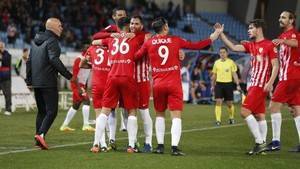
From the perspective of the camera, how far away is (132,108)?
1387cm

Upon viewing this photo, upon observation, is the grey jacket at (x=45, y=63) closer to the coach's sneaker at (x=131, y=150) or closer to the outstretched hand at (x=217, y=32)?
the coach's sneaker at (x=131, y=150)

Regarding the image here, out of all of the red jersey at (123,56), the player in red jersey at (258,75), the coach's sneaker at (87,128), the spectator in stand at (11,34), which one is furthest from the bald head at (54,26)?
the spectator in stand at (11,34)

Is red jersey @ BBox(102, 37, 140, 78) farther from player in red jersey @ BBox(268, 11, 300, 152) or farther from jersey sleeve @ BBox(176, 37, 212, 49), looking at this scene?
player in red jersey @ BBox(268, 11, 300, 152)

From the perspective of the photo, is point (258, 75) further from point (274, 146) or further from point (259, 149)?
point (274, 146)

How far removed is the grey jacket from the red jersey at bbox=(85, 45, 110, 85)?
0.56 metres

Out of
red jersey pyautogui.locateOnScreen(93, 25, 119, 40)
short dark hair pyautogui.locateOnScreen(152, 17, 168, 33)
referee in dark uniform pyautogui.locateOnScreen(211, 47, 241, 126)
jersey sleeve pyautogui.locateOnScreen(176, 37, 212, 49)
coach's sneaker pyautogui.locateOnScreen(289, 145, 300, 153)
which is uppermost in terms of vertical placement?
short dark hair pyautogui.locateOnScreen(152, 17, 168, 33)

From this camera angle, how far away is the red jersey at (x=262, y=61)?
13.9 metres

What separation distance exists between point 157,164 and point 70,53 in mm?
27067

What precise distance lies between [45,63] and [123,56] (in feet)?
5.87

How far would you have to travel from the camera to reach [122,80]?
13.6 meters

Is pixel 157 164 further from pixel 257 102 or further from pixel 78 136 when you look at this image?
pixel 78 136

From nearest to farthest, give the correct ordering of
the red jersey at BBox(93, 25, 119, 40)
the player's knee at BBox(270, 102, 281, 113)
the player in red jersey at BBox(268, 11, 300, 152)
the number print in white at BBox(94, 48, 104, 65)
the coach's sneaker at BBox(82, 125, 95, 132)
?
the red jersey at BBox(93, 25, 119, 40)
the player in red jersey at BBox(268, 11, 300, 152)
the number print in white at BBox(94, 48, 104, 65)
the player's knee at BBox(270, 102, 281, 113)
the coach's sneaker at BBox(82, 125, 95, 132)

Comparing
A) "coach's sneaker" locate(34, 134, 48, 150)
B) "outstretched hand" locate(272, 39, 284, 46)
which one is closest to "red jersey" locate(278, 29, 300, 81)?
"outstretched hand" locate(272, 39, 284, 46)

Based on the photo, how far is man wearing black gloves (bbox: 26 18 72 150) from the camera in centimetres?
1448
